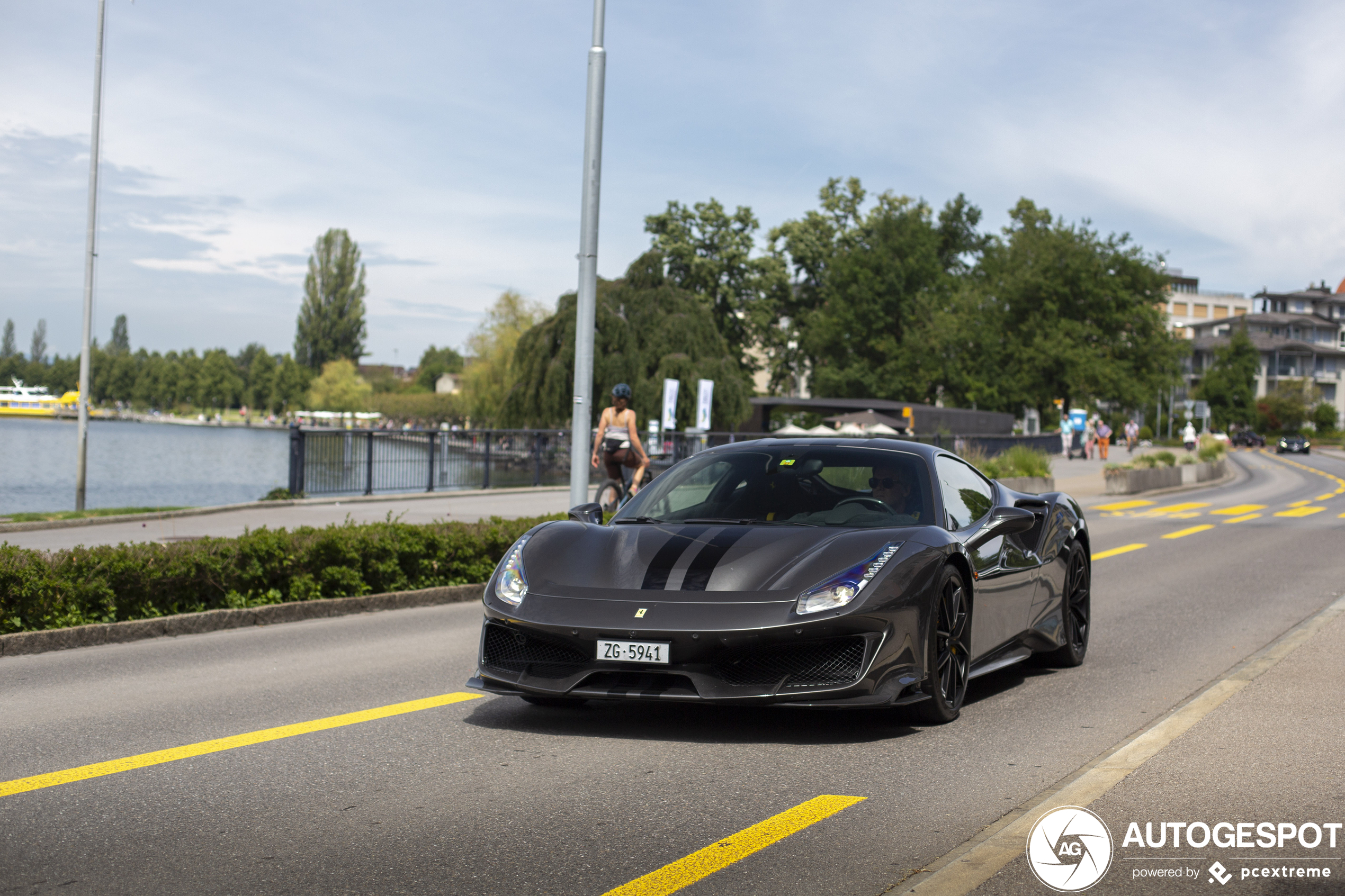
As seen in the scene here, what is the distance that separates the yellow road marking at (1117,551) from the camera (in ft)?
51.4

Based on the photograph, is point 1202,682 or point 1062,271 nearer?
point 1202,682

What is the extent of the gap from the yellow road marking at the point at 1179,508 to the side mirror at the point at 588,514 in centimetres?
2088

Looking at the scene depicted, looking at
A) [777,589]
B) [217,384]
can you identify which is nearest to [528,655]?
[777,589]

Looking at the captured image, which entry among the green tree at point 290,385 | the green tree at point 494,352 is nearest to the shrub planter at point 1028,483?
the green tree at point 494,352

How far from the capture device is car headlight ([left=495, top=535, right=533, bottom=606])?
574 centimetres

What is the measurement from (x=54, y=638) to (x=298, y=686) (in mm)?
2333

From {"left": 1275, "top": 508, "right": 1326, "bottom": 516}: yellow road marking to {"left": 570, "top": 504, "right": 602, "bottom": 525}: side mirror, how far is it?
2187 centimetres

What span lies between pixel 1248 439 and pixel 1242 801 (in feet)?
398

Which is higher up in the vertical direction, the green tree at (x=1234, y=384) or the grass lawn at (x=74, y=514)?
the green tree at (x=1234, y=384)

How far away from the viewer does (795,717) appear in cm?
617

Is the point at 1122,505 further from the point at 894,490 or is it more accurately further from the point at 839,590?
the point at 839,590

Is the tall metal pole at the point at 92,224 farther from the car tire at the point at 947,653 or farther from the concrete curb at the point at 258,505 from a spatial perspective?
the car tire at the point at 947,653

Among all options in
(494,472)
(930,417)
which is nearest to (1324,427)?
(930,417)

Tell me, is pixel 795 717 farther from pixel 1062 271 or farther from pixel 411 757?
pixel 1062 271
